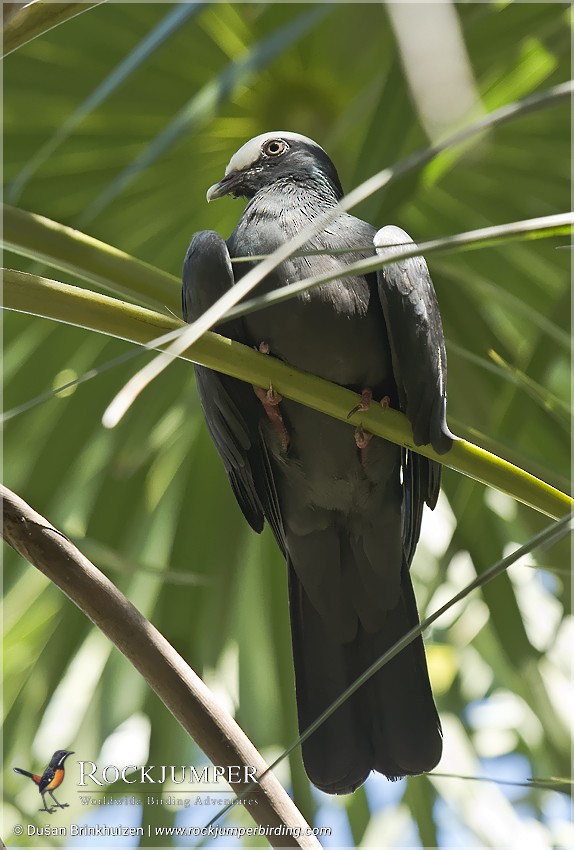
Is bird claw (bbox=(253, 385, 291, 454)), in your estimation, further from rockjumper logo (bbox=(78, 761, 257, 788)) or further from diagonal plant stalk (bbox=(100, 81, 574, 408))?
diagonal plant stalk (bbox=(100, 81, 574, 408))

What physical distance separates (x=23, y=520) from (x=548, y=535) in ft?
2.55

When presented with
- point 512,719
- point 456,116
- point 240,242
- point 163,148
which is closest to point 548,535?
point 456,116

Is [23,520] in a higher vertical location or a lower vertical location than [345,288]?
lower

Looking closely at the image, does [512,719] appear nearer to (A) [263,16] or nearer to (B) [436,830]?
(B) [436,830]

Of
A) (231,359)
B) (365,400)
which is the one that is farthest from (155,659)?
(365,400)

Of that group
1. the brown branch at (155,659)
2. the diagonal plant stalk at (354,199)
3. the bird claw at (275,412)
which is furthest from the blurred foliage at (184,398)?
the diagonal plant stalk at (354,199)

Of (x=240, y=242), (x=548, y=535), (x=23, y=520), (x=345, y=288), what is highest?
(x=240, y=242)

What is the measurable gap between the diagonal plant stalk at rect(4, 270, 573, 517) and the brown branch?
352 mm

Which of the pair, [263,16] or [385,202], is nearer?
[385,202]

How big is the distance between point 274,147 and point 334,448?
73 cm

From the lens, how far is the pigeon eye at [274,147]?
2209mm

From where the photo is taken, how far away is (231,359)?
47.6 inches

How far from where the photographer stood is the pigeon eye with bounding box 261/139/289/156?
7.25ft

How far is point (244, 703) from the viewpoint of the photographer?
7.13 ft
